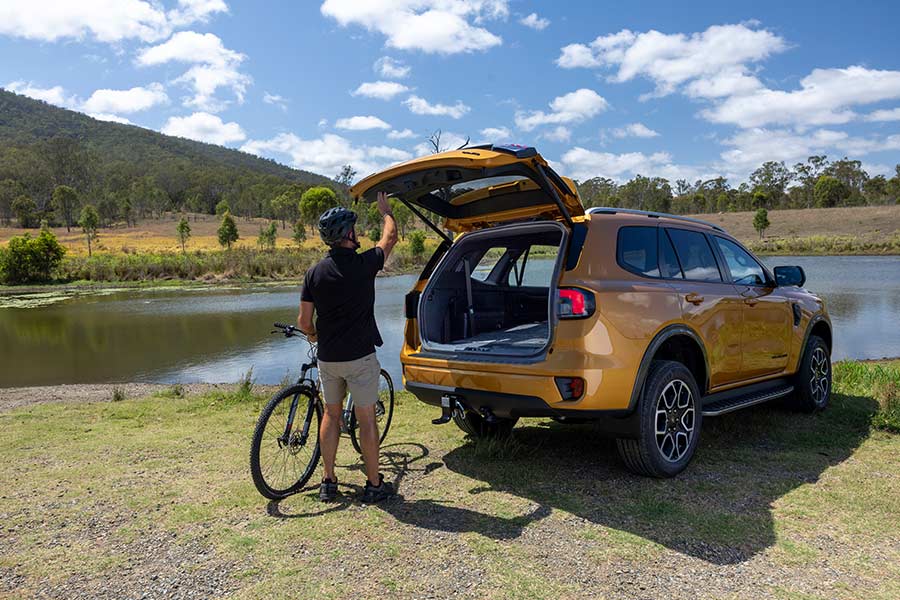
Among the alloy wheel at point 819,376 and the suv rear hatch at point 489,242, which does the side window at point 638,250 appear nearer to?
the suv rear hatch at point 489,242

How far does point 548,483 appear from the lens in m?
4.45

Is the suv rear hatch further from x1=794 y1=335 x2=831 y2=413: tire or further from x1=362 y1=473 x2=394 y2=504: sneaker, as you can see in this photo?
x1=794 y1=335 x2=831 y2=413: tire

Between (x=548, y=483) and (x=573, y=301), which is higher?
(x=573, y=301)

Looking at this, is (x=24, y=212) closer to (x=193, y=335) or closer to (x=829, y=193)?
(x=193, y=335)

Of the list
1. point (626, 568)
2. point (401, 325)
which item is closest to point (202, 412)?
point (626, 568)

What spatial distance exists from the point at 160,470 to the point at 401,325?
501 inches

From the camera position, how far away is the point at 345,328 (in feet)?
13.1

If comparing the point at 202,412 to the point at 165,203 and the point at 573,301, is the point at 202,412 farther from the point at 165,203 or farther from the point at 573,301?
the point at 165,203

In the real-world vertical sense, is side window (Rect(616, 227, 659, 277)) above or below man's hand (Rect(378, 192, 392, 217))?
below

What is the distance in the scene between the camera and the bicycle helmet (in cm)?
395

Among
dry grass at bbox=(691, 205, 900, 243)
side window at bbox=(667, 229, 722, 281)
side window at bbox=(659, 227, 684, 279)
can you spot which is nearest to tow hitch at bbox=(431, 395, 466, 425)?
side window at bbox=(659, 227, 684, 279)

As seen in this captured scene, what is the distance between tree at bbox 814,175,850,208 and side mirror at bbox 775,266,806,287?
104m

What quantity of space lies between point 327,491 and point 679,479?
93.0 inches

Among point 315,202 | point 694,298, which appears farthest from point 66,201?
point 694,298
